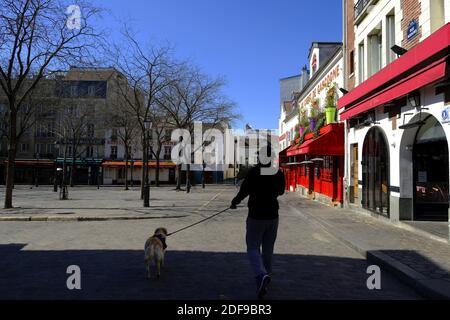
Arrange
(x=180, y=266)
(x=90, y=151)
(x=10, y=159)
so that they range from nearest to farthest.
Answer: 1. (x=180, y=266)
2. (x=10, y=159)
3. (x=90, y=151)

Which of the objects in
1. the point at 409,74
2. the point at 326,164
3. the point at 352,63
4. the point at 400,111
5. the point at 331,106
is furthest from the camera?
the point at 326,164

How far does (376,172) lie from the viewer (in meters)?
13.9

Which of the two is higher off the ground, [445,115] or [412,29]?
[412,29]

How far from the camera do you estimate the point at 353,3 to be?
55.9 feet

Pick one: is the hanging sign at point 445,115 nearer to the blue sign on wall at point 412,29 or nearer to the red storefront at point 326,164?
the blue sign on wall at point 412,29

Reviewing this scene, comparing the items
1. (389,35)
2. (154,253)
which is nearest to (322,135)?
(389,35)

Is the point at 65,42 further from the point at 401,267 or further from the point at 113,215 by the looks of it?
the point at 401,267

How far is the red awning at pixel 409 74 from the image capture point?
26.3 ft

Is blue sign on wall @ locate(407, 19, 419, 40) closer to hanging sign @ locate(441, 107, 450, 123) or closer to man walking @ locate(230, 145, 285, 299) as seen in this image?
hanging sign @ locate(441, 107, 450, 123)

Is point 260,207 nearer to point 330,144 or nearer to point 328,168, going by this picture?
point 330,144

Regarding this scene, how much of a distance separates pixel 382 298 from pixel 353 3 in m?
14.6

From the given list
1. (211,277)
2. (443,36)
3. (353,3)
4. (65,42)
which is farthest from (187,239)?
(353,3)

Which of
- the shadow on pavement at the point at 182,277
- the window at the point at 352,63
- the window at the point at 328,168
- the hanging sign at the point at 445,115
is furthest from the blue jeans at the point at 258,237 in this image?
the window at the point at 328,168

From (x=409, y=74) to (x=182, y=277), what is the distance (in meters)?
7.31
